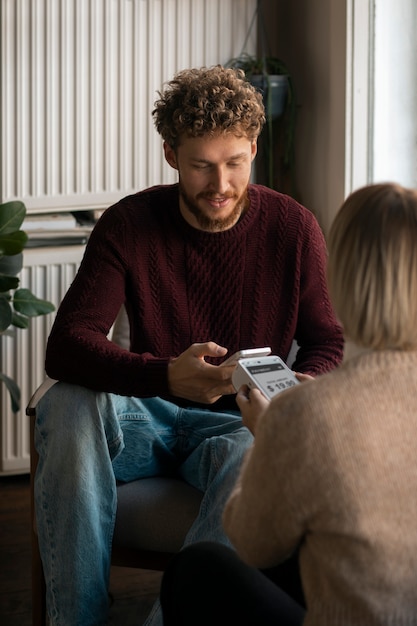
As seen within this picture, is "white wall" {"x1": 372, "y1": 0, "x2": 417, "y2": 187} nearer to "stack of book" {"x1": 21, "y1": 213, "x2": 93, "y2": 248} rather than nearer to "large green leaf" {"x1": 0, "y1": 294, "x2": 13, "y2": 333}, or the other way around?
"stack of book" {"x1": 21, "y1": 213, "x2": 93, "y2": 248}

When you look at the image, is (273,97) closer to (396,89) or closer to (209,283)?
(396,89)

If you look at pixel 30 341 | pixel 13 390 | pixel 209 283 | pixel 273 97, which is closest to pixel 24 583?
pixel 13 390

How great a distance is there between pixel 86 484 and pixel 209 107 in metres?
0.74

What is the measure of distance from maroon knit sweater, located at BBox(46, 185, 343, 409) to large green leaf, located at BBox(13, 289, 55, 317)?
0.73 m

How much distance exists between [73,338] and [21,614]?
0.72 metres

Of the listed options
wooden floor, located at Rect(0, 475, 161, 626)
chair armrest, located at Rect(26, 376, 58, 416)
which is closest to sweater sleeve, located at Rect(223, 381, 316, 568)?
chair armrest, located at Rect(26, 376, 58, 416)

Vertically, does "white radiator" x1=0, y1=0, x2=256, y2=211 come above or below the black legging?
above

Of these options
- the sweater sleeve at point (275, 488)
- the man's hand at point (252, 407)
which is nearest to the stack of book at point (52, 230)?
the man's hand at point (252, 407)

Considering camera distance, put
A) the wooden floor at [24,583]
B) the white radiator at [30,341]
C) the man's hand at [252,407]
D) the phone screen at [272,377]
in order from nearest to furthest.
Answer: the man's hand at [252,407]
the phone screen at [272,377]
the wooden floor at [24,583]
the white radiator at [30,341]

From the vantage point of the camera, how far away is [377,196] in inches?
44.0

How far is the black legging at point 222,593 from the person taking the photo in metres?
1.21

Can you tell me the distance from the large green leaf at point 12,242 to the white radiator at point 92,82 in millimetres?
335

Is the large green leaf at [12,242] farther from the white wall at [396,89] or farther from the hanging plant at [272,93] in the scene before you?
the white wall at [396,89]

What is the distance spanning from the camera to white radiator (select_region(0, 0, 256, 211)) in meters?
2.76
